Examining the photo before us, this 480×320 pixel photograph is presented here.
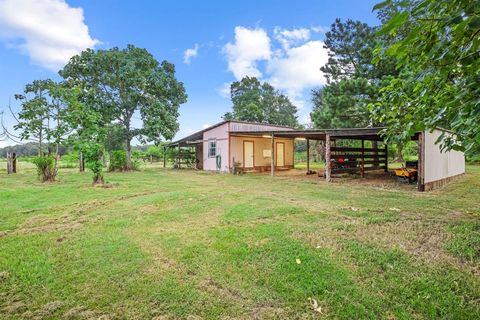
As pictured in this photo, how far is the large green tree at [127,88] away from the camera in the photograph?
1777 cm

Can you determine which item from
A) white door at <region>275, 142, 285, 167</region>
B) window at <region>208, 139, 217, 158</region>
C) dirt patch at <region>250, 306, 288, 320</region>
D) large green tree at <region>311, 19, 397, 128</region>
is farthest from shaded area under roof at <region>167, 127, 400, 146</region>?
white door at <region>275, 142, 285, 167</region>

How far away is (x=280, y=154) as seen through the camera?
734 inches

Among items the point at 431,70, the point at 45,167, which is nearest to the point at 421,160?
the point at 431,70

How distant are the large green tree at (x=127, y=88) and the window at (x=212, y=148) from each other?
3.99m

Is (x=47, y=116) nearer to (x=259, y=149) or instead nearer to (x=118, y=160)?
(x=118, y=160)

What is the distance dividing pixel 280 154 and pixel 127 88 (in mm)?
11701

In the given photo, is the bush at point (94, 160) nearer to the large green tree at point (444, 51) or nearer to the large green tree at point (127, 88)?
the large green tree at point (127, 88)

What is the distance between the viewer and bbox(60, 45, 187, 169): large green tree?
17.8 meters

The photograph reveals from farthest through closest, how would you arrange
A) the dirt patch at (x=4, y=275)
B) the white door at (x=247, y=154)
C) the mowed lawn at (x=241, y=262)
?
the white door at (x=247, y=154), the dirt patch at (x=4, y=275), the mowed lawn at (x=241, y=262)

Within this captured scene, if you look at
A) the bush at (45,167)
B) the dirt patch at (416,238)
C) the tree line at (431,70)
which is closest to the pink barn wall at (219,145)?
the bush at (45,167)

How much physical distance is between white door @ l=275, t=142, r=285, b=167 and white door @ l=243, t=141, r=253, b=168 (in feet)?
7.72

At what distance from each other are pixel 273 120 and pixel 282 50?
17.1 metres

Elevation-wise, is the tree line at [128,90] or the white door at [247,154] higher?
the tree line at [128,90]

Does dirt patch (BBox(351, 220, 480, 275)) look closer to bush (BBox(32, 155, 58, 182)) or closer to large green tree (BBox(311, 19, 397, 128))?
large green tree (BBox(311, 19, 397, 128))
